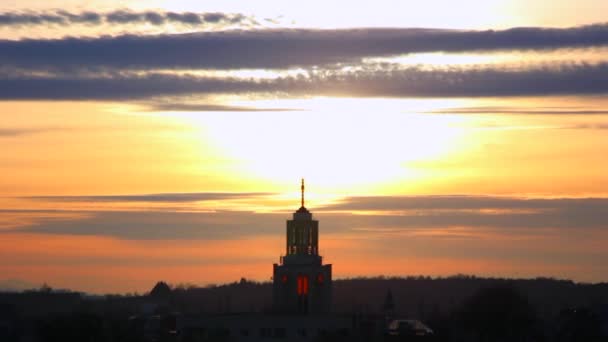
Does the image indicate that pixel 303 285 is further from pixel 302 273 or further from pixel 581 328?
pixel 581 328

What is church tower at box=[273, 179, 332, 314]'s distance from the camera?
144m

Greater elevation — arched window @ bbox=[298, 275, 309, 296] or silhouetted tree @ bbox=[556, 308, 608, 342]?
arched window @ bbox=[298, 275, 309, 296]

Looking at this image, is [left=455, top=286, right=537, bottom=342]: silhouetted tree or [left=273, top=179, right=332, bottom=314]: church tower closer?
[left=273, top=179, right=332, bottom=314]: church tower

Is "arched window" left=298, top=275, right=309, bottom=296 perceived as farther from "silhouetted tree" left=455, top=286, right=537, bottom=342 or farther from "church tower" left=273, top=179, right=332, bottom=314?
"silhouetted tree" left=455, top=286, right=537, bottom=342

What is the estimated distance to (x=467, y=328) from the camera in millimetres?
154375

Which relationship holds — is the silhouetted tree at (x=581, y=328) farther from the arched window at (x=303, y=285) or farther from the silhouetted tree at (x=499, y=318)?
the arched window at (x=303, y=285)

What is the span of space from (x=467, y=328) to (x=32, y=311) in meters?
59.7

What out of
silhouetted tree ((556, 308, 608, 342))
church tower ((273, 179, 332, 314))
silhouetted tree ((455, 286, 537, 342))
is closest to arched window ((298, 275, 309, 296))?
church tower ((273, 179, 332, 314))

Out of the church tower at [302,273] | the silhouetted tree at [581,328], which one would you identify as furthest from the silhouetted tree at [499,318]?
the church tower at [302,273]

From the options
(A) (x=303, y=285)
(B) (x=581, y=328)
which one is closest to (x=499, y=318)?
(B) (x=581, y=328)

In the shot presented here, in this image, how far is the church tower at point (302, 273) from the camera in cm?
14450

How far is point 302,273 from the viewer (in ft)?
473

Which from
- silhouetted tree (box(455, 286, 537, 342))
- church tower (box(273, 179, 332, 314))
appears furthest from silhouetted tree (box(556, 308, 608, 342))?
church tower (box(273, 179, 332, 314))

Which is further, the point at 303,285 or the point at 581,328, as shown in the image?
the point at 581,328
